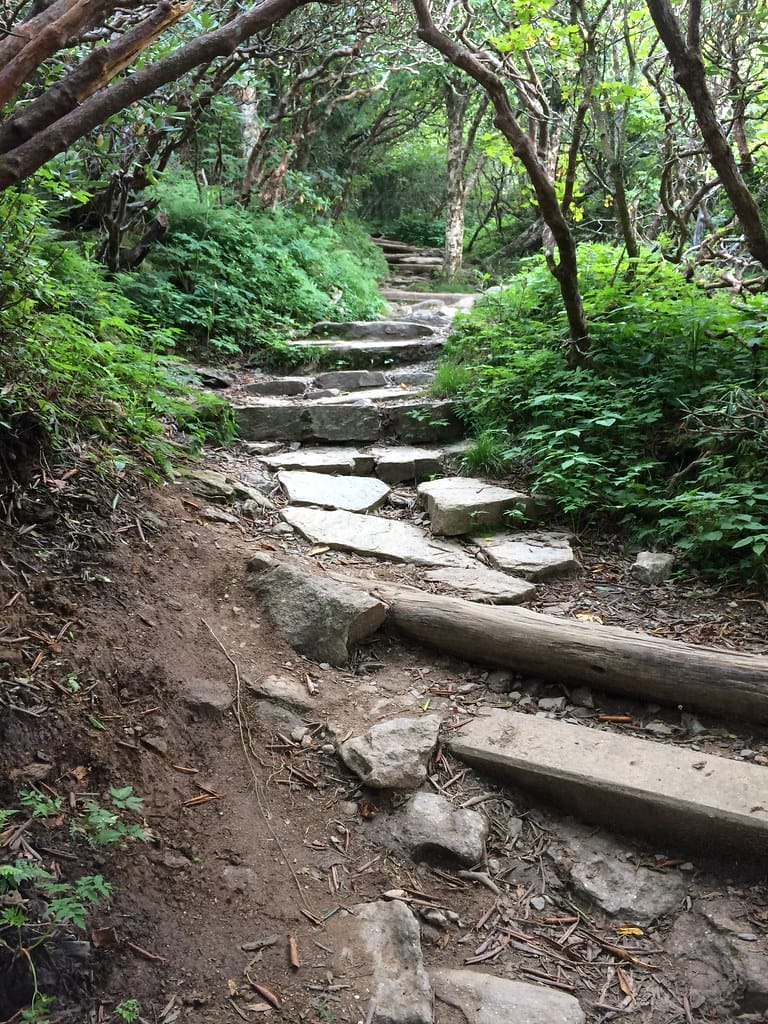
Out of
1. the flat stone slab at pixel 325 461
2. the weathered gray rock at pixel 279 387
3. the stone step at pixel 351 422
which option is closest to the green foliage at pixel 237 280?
the weathered gray rock at pixel 279 387

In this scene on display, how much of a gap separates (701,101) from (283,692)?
399 cm

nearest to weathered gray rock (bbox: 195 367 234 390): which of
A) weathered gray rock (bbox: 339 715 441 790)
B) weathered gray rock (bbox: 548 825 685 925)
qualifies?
weathered gray rock (bbox: 339 715 441 790)

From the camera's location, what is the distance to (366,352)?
306 inches

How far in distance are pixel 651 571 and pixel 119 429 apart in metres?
3.04

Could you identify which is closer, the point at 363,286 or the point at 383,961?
the point at 383,961

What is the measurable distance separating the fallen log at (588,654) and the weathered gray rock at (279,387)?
3.84 m

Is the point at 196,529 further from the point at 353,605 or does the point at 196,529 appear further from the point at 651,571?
the point at 651,571

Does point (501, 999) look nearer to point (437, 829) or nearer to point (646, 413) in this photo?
point (437, 829)

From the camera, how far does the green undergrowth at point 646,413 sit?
154 inches

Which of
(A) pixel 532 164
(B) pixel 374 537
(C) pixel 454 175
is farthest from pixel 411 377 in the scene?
(C) pixel 454 175

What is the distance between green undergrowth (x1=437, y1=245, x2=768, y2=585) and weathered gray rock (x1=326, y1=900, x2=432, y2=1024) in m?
2.52

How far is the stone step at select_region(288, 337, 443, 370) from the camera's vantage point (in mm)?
7703

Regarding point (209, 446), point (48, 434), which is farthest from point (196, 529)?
point (209, 446)

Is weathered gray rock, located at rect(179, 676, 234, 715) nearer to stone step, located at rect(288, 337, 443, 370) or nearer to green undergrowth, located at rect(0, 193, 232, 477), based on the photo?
green undergrowth, located at rect(0, 193, 232, 477)
